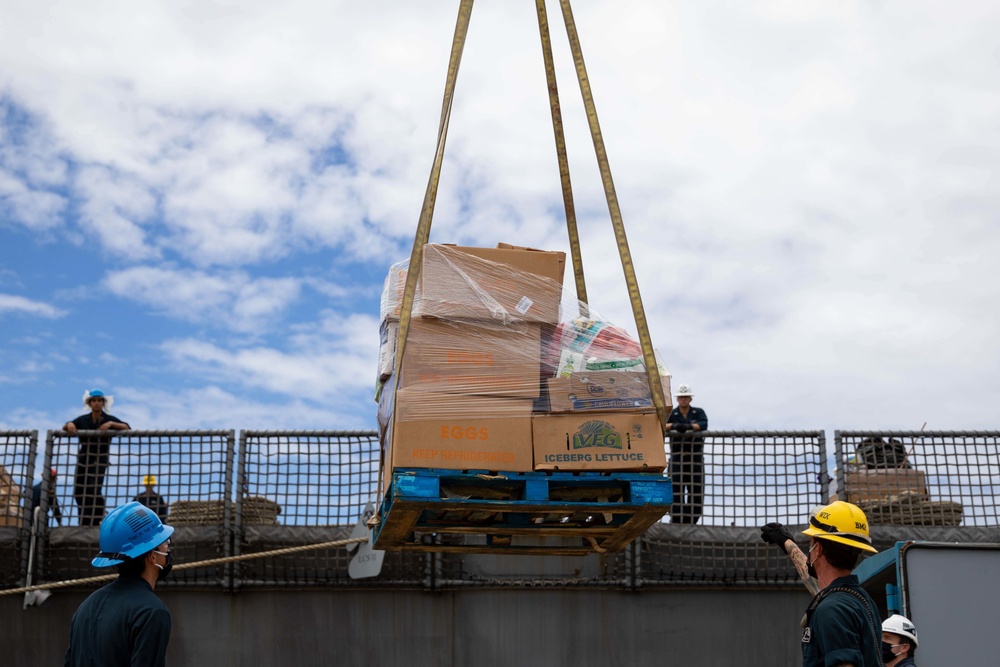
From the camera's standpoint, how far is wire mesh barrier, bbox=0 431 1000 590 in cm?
962

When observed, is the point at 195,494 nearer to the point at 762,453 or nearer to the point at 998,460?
the point at 762,453

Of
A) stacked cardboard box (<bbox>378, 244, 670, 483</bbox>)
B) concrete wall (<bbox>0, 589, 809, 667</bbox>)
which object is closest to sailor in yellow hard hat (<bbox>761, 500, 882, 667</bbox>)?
stacked cardboard box (<bbox>378, 244, 670, 483</bbox>)

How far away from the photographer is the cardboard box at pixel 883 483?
998 centimetres

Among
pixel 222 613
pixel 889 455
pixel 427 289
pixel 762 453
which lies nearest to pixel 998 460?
pixel 889 455

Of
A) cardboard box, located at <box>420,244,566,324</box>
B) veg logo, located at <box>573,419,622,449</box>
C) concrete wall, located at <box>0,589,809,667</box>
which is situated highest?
cardboard box, located at <box>420,244,566,324</box>

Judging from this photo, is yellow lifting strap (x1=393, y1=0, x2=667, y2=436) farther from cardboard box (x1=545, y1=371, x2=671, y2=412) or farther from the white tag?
the white tag

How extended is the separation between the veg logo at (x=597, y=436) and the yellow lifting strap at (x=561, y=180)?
0.29 meters

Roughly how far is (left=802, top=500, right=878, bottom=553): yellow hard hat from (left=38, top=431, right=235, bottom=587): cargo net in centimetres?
644

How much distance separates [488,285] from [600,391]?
2.97 feet

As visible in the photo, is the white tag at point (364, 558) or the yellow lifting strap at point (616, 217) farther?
the white tag at point (364, 558)

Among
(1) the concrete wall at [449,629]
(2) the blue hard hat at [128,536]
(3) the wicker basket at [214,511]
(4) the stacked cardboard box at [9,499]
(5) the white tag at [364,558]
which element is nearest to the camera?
(2) the blue hard hat at [128,536]

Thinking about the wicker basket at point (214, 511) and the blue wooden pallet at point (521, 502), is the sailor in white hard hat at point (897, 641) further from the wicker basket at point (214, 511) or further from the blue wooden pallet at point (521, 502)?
the wicker basket at point (214, 511)

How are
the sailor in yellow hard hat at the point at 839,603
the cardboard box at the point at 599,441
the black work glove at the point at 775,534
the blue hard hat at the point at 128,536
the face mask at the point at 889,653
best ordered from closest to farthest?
the sailor in yellow hard hat at the point at 839,603 → the blue hard hat at the point at 128,536 → the black work glove at the point at 775,534 → the cardboard box at the point at 599,441 → the face mask at the point at 889,653

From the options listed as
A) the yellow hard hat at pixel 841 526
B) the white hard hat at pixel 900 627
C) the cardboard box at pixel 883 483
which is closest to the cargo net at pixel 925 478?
the cardboard box at pixel 883 483
